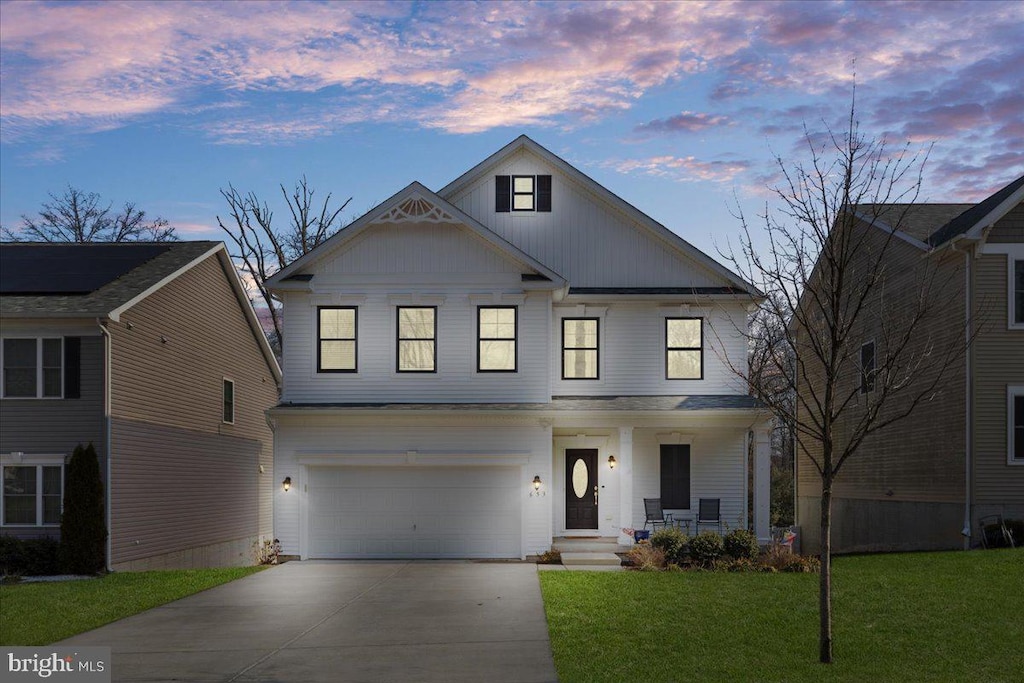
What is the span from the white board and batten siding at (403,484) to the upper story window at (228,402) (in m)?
6.24

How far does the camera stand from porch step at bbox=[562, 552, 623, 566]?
76.3 ft

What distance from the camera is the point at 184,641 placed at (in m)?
14.0

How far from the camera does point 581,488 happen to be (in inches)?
1049

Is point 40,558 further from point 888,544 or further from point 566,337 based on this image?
point 888,544

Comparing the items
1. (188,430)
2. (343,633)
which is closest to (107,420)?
(188,430)

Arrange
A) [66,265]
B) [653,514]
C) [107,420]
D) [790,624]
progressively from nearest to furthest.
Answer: [790,624]
[107,420]
[653,514]
[66,265]

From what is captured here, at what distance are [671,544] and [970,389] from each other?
767 cm

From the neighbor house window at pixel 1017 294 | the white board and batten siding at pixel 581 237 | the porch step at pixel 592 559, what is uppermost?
the white board and batten siding at pixel 581 237

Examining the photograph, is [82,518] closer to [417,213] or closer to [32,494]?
[32,494]

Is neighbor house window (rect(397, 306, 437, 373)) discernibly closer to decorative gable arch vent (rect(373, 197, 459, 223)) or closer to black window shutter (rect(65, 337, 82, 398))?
decorative gable arch vent (rect(373, 197, 459, 223))

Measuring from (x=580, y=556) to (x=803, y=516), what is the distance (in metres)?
14.3

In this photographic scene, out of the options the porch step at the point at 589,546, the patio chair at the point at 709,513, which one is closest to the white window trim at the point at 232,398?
the porch step at the point at 589,546

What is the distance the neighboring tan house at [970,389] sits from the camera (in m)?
23.2

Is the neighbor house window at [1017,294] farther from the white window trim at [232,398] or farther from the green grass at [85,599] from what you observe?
the white window trim at [232,398]
